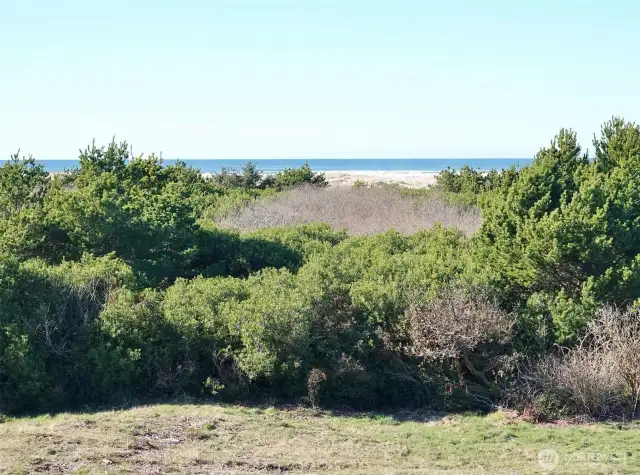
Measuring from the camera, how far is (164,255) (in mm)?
22562

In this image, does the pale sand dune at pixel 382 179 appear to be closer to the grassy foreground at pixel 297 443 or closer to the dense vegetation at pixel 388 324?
the dense vegetation at pixel 388 324

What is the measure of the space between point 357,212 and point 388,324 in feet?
67.3

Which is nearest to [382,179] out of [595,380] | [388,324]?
[388,324]

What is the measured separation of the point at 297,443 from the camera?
13352 mm

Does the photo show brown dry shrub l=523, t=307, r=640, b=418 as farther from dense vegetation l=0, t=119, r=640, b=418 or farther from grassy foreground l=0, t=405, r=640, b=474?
grassy foreground l=0, t=405, r=640, b=474

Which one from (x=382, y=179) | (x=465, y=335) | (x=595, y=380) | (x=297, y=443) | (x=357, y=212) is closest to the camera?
(x=297, y=443)

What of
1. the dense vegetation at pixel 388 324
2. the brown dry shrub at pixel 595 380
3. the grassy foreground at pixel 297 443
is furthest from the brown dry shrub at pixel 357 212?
the grassy foreground at pixel 297 443

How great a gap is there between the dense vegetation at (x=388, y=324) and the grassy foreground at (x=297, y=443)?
1.02m

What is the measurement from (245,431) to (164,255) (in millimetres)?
9746

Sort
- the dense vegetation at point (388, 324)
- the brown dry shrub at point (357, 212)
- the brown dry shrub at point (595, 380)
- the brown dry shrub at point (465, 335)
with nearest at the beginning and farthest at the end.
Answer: the brown dry shrub at point (595, 380) → the dense vegetation at point (388, 324) → the brown dry shrub at point (465, 335) → the brown dry shrub at point (357, 212)

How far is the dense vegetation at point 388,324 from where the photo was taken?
650 inches

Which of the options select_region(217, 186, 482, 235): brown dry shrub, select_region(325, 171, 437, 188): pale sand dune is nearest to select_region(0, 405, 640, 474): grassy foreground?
select_region(217, 186, 482, 235): brown dry shrub

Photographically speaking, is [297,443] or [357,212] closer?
[297,443]

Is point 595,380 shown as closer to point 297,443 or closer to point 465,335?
point 465,335
